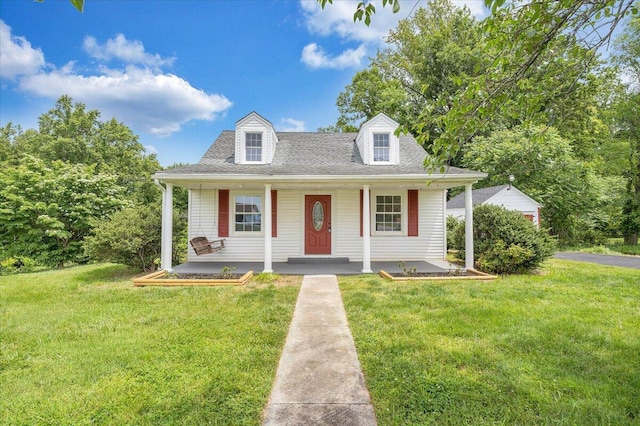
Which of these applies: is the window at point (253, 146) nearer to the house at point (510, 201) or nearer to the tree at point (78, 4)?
the tree at point (78, 4)

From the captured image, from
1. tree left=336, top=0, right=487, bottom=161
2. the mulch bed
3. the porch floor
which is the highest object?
tree left=336, top=0, right=487, bottom=161

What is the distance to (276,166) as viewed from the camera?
990cm

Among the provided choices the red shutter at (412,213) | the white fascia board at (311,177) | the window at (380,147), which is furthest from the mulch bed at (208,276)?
the window at (380,147)

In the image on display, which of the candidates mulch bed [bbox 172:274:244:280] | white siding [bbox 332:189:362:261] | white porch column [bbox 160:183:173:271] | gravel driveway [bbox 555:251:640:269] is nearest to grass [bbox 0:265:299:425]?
mulch bed [bbox 172:274:244:280]

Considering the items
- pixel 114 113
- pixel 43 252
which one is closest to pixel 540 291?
pixel 43 252

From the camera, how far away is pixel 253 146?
10461 mm

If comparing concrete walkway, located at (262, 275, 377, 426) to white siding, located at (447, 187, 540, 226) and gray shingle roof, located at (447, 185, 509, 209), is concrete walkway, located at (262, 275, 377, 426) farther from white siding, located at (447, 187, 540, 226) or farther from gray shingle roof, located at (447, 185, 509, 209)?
gray shingle roof, located at (447, 185, 509, 209)

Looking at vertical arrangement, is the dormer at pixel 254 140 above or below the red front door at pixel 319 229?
above

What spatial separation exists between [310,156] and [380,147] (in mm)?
2505

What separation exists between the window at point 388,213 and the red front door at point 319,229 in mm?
1739

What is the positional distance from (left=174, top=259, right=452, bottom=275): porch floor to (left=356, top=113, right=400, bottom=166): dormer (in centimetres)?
347

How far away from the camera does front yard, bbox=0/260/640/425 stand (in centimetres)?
246

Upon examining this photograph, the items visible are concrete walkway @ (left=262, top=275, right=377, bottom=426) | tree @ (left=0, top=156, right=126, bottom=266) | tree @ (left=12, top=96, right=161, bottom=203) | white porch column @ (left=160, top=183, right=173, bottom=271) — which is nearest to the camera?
concrete walkway @ (left=262, top=275, right=377, bottom=426)

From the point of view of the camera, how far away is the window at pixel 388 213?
414 inches
